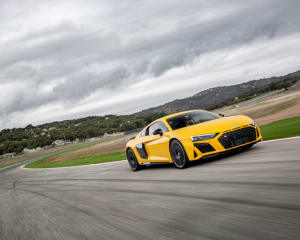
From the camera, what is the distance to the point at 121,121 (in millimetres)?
126750

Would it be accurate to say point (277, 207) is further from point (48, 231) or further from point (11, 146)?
point (11, 146)

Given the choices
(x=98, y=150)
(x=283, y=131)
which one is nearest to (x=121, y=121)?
(x=98, y=150)

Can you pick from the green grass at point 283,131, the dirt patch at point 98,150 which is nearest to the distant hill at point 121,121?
the dirt patch at point 98,150

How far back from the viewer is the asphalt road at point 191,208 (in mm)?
3094

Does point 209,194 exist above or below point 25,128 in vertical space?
below

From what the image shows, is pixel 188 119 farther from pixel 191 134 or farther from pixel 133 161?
pixel 133 161

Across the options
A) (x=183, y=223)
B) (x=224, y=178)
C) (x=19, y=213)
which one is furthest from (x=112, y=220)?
(x=19, y=213)

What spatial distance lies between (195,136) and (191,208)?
3091 mm

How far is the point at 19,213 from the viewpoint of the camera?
636cm

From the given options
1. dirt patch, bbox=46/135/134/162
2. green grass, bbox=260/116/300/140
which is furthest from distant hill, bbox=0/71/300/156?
green grass, bbox=260/116/300/140

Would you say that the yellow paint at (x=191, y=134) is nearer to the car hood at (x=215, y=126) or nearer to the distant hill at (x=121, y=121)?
the car hood at (x=215, y=126)

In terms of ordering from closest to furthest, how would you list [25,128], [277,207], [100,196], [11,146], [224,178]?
[277,207]
[224,178]
[100,196]
[11,146]
[25,128]

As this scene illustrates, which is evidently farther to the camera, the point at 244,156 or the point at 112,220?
the point at 244,156

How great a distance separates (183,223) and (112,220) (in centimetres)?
114
